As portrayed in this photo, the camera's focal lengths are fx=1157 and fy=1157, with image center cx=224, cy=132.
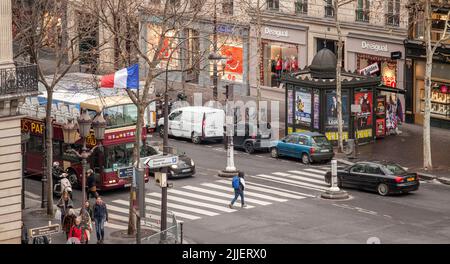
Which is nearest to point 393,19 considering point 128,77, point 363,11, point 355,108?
point 363,11

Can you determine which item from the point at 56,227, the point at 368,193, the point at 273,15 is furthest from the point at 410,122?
the point at 56,227

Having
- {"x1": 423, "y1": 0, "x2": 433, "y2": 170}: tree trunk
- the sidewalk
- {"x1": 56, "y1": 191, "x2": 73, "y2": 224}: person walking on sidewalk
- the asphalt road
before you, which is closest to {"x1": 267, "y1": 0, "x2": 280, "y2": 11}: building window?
the sidewalk

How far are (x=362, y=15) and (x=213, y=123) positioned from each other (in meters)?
13.8

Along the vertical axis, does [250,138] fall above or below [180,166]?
above

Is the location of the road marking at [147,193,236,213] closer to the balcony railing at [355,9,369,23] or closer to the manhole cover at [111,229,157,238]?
the manhole cover at [111,229,157,238]

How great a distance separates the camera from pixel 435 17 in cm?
6400

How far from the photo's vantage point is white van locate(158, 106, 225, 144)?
2446 inches

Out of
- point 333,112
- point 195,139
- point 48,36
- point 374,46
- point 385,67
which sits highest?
point 48,36

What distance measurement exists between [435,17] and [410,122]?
22.7ft

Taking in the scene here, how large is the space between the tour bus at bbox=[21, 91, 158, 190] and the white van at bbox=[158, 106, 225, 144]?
29.8 ft

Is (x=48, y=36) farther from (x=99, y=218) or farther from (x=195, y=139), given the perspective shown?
(x=99, y=218)

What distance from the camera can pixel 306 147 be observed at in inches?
2249

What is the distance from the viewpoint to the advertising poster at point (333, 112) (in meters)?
61.0

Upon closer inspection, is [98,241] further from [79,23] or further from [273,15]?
[273,15]
